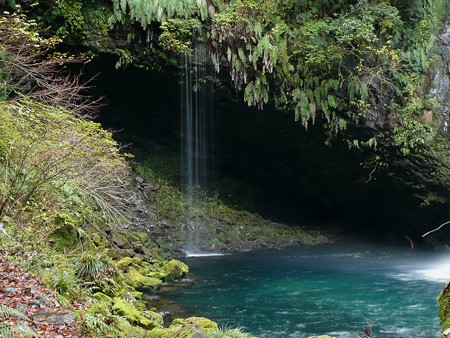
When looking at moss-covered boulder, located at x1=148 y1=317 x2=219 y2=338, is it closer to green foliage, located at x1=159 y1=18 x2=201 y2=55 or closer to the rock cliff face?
green foliage, located at x1=159 y1=18 x2=201 y2=55

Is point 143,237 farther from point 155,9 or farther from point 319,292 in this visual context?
point 155,9

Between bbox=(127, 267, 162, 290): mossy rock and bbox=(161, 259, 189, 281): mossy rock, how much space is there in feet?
1.91

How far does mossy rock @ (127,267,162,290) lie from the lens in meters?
12.0

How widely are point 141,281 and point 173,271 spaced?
4.89 feet

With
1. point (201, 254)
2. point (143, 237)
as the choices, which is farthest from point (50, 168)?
point (201, 254)

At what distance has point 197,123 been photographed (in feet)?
60.9

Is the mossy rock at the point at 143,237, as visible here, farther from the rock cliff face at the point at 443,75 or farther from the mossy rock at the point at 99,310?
the rock cliff face at the point at 443,75

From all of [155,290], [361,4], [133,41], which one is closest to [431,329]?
[155,290]

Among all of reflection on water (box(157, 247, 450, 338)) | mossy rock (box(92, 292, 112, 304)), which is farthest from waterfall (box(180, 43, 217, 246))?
mossy rock (box(92, 292, 112, 304))

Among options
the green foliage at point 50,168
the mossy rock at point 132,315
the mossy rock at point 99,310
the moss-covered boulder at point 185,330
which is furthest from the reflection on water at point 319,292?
the mossy rock at point 99,310

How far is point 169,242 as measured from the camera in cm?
1817

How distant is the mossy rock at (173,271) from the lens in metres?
13.5

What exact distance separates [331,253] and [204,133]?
5.72 meters

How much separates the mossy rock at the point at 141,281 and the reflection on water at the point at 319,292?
0.61 meters
